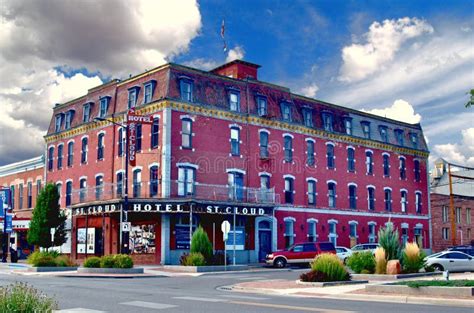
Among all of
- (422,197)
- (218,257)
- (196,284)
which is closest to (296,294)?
(196,284)

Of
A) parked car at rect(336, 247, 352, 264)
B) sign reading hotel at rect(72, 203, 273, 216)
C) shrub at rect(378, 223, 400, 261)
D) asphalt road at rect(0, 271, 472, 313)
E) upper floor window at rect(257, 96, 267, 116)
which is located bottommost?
asphalt road at rect(0, 271, 472, 313)

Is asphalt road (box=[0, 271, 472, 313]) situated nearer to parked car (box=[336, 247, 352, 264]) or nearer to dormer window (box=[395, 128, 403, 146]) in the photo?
parked car (box=[336, 247, 352, 264])

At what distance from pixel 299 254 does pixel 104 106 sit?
19.7 m

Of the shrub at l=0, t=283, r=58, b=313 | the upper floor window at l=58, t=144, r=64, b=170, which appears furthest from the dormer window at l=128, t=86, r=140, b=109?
the shrub at l=0, t=283, r=58, b=313

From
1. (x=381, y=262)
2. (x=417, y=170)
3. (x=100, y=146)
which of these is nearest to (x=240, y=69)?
(x=100, y=146)

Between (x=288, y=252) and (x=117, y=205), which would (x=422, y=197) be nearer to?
(x=288, y=252)

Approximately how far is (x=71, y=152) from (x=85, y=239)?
29.6 ft

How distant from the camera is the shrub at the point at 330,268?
23438 millimetres

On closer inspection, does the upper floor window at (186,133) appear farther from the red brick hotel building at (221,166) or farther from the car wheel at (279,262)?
the car wheel at (279,262)

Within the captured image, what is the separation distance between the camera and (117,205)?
1581 inches

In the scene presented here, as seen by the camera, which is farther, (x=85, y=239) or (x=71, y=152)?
(x=71, y=152)

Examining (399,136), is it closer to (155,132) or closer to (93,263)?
(155,132)

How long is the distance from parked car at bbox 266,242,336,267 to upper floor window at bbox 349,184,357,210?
13889 mm

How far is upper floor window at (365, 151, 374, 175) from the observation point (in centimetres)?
5484
